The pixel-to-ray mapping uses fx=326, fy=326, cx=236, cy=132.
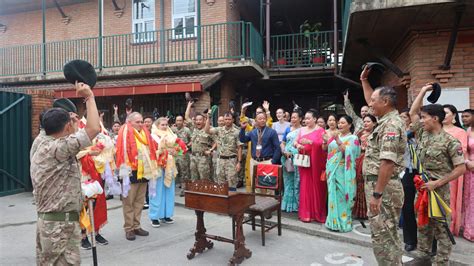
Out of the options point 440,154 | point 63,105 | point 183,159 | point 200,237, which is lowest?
point 200,237

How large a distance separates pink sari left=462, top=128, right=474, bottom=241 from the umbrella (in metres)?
1.33

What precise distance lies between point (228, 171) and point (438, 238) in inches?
148

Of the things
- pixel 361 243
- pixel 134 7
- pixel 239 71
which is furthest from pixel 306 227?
pixel 134 7

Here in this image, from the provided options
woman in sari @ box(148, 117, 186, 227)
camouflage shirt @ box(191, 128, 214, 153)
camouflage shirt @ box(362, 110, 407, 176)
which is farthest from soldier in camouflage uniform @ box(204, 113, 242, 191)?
camouflage shirt @ box(362, 110, 407, 176)

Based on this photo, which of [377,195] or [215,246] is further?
[215,246]

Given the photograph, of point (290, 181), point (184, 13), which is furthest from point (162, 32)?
point (290, 181)

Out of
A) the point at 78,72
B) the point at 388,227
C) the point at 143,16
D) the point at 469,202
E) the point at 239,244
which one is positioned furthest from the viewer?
the point at 143,16

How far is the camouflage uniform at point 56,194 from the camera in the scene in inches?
102

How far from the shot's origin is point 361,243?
15.1 feet

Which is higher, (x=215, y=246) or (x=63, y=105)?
(x=63, y=105)

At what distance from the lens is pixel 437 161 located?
3.65m

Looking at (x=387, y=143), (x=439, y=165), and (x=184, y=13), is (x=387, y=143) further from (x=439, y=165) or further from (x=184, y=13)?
(x=184, y=13)

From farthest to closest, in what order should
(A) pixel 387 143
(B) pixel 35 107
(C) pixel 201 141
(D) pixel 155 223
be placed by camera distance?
(B) pixel 35 107 < (C) pixel 201 141 < (D) pixel 155 223 < (A) pixel 387 143

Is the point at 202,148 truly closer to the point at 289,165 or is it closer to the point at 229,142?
the point at 229,142
